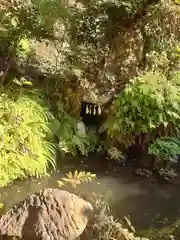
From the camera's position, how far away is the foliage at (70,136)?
24.1 ft

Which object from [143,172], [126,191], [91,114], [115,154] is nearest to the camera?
[126,191]

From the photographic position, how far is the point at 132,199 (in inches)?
255

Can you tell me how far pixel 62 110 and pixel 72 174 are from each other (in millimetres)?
1221

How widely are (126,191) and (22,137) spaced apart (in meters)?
1.73

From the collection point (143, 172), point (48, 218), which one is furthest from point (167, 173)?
point (48, 218)

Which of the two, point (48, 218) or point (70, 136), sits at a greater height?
point (70, 136)

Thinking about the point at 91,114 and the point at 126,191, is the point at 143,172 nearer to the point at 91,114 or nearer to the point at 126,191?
the point at 126,191

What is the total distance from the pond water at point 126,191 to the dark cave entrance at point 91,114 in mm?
739

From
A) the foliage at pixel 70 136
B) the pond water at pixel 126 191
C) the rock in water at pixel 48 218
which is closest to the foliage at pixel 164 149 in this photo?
the pond water at pixel 126 191

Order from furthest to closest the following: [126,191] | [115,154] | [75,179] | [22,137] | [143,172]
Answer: [115,154] → [143,172] → [126,191] → [22,137] → [75,179]

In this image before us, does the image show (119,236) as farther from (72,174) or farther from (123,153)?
(123,153)

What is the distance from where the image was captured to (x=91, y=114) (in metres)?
7.85

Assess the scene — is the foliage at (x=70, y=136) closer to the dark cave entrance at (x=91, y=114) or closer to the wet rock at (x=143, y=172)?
the dark cave entrance at (x=91, y=114)

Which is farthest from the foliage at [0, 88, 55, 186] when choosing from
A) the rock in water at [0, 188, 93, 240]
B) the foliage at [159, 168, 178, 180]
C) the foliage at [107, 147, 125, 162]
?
the foliage at [159, 168, 178, 180]
